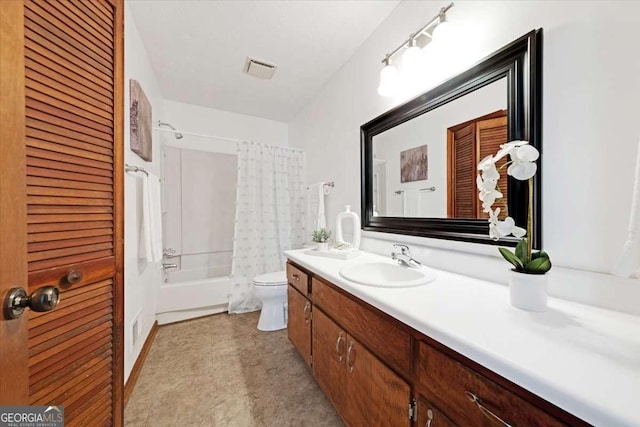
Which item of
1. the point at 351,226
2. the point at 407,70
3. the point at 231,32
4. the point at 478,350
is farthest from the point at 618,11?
the point at 231,32

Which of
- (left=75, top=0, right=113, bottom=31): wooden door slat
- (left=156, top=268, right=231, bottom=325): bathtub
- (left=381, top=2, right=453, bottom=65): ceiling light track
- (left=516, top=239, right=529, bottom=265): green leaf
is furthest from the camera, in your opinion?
(left=156, top=268, right=231, bottom=325): bathtub

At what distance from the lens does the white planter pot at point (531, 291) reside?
696mm

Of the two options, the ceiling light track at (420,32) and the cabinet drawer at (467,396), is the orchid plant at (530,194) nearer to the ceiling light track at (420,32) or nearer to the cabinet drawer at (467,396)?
the cabinet drawer at (467,396)

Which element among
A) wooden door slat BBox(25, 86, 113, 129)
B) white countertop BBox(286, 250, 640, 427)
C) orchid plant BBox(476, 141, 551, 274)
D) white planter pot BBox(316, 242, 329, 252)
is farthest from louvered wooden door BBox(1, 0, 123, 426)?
orchid plant BBox(476, 141, 551, 274)

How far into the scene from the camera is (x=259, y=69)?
210cm

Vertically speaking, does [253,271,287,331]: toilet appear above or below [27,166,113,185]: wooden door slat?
below

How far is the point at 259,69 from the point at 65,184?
70.1 inches

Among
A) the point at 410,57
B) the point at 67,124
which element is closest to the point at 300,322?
the point at 67,124

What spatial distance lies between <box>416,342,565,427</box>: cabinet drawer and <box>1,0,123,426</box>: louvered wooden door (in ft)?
3.34

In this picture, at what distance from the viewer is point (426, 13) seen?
50.4 inches

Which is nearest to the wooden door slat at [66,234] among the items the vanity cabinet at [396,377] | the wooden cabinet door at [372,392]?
the vanity cabinet at [396,377]

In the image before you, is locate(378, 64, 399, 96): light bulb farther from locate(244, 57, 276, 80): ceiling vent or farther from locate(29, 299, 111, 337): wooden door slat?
locate(29, 299, 111, 337): wooden door slat

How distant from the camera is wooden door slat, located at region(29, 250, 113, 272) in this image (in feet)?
2.29

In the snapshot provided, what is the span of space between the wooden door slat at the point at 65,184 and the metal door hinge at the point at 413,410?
127cm
